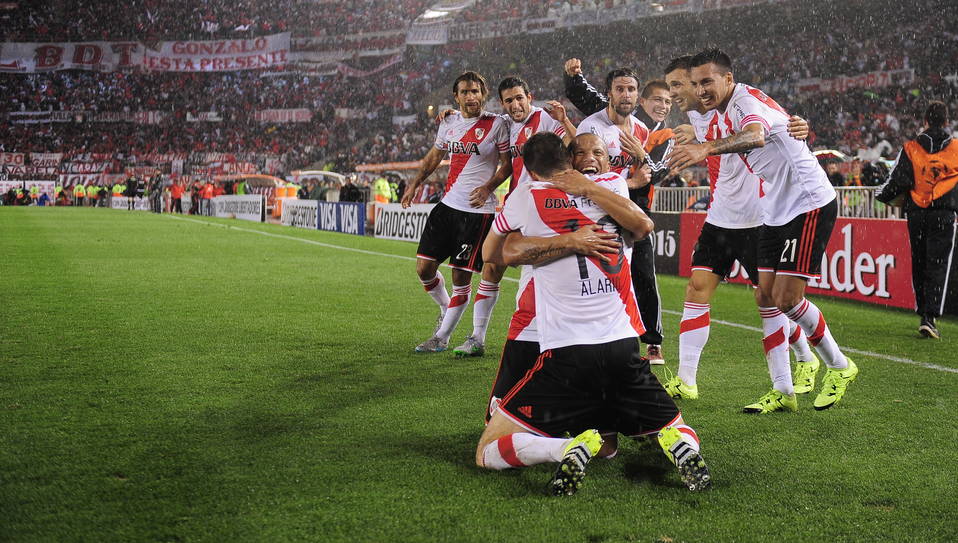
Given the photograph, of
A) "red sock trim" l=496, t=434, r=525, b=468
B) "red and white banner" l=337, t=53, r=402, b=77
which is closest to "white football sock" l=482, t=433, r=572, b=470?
"red sock trim" l=496, t=434, r=525, b=468

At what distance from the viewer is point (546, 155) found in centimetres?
380

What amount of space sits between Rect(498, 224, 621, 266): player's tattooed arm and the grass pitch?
93 cm

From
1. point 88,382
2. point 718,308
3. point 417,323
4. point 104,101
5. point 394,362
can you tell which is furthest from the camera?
point 104,101

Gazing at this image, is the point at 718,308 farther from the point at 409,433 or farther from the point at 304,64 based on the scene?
the point at 304,64

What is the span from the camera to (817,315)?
5.16 metres

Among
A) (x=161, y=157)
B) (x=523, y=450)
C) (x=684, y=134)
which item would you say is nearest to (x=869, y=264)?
(x=684, y=134)

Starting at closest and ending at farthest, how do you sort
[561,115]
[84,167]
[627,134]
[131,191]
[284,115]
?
[627,134]
[561,115]
[131,191]
[84,167]
[284,115]

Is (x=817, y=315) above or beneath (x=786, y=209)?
beneath

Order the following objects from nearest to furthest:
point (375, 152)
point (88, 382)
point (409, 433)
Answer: point (409, 433), point (88, 382), point (375, 152)

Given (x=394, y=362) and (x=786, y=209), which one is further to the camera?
(x=394, y=362)

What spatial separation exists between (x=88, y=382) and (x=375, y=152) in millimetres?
46218

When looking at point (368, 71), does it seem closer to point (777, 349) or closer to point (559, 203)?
point (777, 349)

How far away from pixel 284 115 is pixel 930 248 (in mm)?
55133

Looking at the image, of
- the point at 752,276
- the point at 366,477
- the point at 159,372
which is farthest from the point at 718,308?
the point at 366,477
